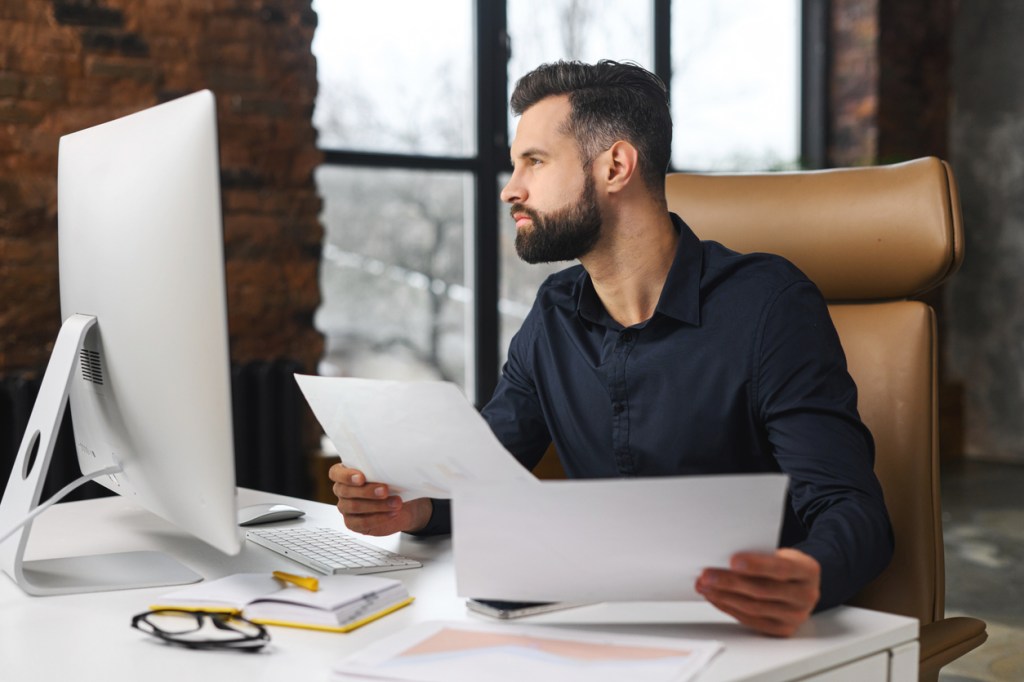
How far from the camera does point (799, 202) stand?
1612 millimetres

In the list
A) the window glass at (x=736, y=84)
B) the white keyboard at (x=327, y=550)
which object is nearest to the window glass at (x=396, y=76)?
the window glass at (x=736, y=84)

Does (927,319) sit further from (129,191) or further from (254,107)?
(254,107)

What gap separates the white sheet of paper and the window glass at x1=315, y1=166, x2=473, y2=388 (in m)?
2.63

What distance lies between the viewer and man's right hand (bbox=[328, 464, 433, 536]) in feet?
4.11

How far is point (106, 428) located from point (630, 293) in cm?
74

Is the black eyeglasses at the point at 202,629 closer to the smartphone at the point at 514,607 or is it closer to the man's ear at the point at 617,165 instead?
the smartphone at the point at 514,607

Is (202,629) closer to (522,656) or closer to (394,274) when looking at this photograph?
(522,656)

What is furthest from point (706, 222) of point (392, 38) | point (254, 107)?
point (392, 38)

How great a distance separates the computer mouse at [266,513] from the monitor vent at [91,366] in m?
0.34

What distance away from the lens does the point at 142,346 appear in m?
1.06

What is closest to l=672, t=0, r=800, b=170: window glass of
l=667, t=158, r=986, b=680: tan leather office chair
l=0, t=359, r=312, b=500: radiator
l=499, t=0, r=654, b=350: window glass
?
l=499, t=0, r=654, b=350: window glass

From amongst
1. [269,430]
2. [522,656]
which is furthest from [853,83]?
[522,656]

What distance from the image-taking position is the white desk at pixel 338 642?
889 mm

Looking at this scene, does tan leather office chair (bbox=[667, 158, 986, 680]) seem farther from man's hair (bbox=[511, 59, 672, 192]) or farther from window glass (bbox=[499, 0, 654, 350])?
window glass (bbox=[499, 0, 654, 350])
